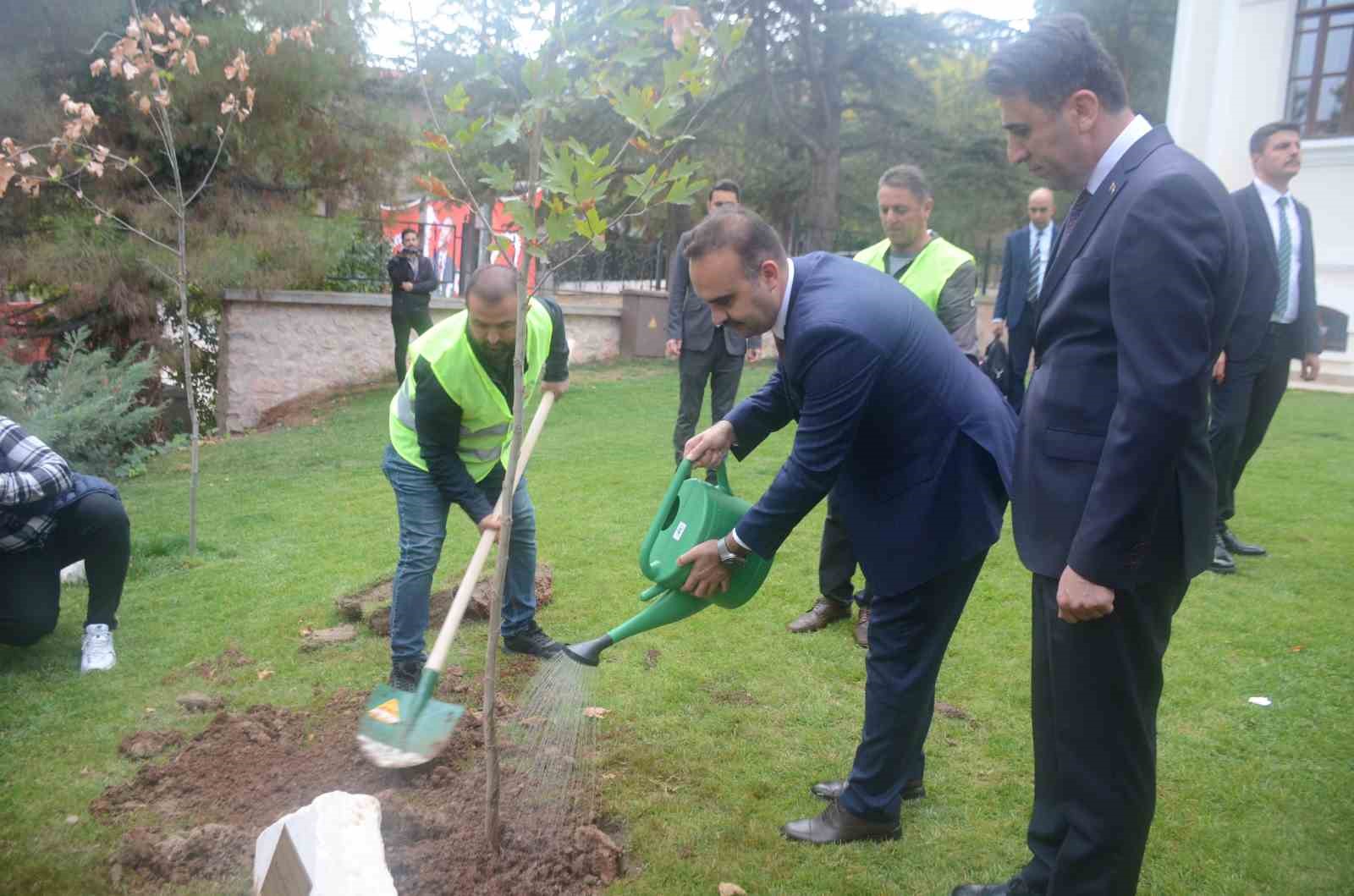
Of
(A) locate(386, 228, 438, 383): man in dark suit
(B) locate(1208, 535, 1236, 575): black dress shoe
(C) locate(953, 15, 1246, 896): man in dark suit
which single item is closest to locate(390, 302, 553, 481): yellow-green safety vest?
(C) locate(953, 15, 1246, 896): man in dark suit

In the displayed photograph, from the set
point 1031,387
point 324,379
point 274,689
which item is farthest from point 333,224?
point 1031,387

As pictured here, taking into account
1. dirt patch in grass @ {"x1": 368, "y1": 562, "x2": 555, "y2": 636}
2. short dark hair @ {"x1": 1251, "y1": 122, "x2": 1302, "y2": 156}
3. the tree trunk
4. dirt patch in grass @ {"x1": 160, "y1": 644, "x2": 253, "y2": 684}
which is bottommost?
dirt patch in grass @ {"x1": 160, "y1": 644, "x2": 253, "y2": 684}

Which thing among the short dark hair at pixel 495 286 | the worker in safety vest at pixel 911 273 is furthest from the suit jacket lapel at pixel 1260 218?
the short dark hair at pixel 495 286

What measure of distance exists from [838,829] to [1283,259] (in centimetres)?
392

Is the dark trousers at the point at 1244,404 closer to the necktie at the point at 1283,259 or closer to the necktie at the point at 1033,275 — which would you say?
the necktie at the point at 1283,259

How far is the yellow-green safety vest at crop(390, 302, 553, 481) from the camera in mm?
3635

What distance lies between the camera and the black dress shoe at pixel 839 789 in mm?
3234

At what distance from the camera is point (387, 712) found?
10.2 feet

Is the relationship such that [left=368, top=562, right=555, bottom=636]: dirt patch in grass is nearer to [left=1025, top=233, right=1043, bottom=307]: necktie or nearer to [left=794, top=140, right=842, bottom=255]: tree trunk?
[left=1025, top=233, right=1043, bottom=307]: necktie

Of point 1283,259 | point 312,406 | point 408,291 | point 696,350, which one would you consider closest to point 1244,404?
point 1283,259

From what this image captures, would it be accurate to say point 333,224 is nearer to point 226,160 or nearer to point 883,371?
point 226,160

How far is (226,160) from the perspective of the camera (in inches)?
440

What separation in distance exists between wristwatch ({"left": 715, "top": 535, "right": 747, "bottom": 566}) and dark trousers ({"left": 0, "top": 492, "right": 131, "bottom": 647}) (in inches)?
115

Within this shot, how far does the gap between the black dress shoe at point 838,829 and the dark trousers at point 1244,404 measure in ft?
9.72
